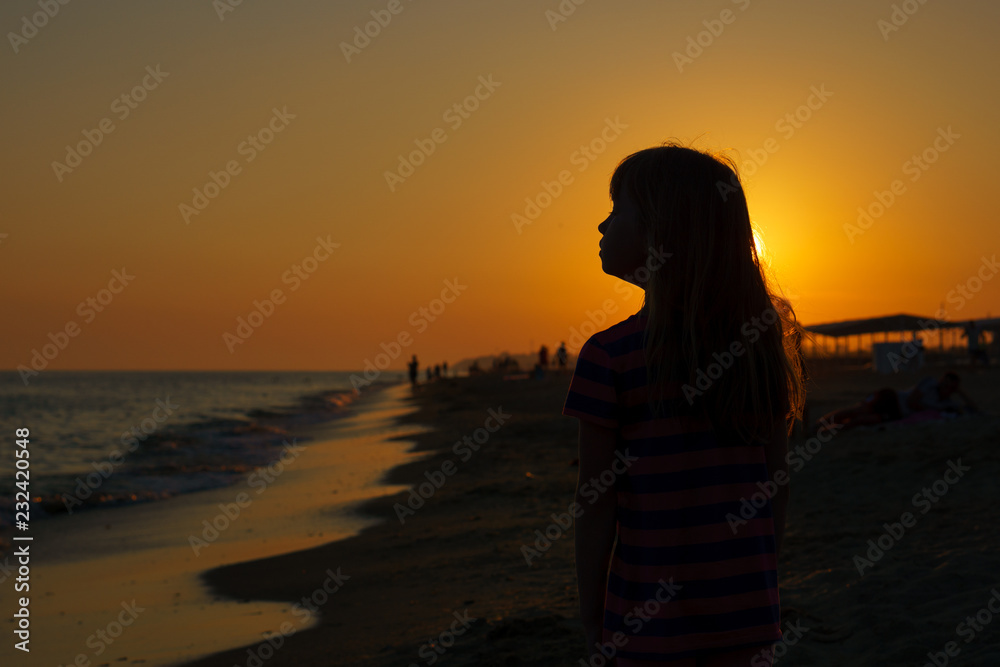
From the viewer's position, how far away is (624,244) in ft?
5.77

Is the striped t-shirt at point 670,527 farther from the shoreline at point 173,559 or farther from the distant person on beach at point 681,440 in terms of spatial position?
the shoreline at point 173,559

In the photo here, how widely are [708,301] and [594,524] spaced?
0.53m

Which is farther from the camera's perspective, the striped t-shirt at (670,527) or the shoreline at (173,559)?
the shoreline at (173,559)

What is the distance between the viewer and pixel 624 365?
1.60 meters

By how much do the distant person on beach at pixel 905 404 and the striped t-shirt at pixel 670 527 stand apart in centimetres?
1115

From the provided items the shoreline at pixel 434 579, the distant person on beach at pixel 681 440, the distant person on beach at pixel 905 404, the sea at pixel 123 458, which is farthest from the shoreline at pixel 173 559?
the distant person on beach at pixel 905 404

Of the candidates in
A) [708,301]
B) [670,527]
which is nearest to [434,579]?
[670,527]

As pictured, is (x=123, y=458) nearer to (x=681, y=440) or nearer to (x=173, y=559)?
(x=173, y=559)

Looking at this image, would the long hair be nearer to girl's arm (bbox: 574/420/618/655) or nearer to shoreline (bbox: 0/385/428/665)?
girl's arm (bbox: 574/420/618/655)

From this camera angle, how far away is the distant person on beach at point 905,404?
11922 millimetres

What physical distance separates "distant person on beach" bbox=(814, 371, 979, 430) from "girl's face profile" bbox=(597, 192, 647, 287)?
36.6 ft

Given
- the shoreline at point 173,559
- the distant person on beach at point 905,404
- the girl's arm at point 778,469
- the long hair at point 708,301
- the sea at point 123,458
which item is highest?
the long hair at point 708,301

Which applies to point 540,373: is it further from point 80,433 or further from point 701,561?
point 701,561

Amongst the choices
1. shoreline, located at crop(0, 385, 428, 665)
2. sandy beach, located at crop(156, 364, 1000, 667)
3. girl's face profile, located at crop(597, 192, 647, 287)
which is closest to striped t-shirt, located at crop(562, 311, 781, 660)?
girl's face profile, located at crop(597, 192, 647, 287)
